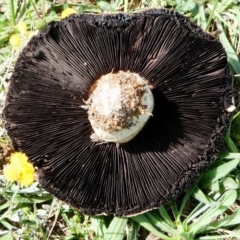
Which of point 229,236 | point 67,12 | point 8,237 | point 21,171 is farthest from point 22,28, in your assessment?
point 229,236

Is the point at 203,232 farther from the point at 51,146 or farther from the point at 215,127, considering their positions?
the point at 51,146

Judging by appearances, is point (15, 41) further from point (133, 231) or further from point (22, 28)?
point (133, 231)

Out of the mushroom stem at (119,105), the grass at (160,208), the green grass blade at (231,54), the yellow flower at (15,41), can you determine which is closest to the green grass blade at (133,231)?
the grass at (160,208)

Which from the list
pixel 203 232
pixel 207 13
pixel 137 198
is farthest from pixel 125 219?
pixel 207 13

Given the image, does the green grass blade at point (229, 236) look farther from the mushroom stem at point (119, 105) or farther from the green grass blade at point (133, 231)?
the mushroom stem at point (119, 105)

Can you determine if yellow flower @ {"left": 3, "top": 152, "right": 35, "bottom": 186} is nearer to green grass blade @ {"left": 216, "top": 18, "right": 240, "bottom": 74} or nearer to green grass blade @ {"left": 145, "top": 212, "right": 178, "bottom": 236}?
green grass blade @ {"left": 145, "top": 212, "right": 178, "bottom": 236}
